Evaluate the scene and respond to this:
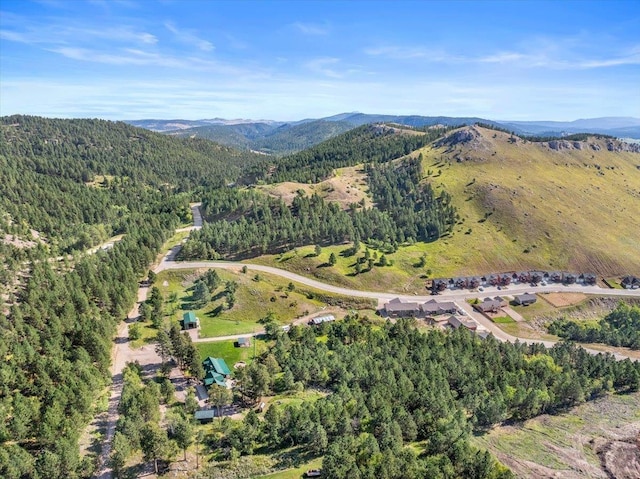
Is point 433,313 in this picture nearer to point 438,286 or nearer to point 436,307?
point 436,307

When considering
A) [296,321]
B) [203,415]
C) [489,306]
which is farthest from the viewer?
[489,306]

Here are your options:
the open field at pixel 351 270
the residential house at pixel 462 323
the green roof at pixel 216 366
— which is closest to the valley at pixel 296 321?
the open field at pixel 351 270

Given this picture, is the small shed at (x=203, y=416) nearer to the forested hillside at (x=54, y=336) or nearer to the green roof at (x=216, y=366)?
the green roof at (x=216, y=366)

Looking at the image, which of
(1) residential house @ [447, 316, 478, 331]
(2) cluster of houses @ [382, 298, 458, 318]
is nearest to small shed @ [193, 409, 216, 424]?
(2) cluster of houses @ [382, 298, 458, 318]

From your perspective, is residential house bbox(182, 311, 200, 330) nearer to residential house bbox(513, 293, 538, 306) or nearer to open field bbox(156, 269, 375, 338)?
open field bbox(156, 269, 375, 338)

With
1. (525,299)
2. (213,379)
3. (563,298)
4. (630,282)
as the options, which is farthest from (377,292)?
(630,282)
